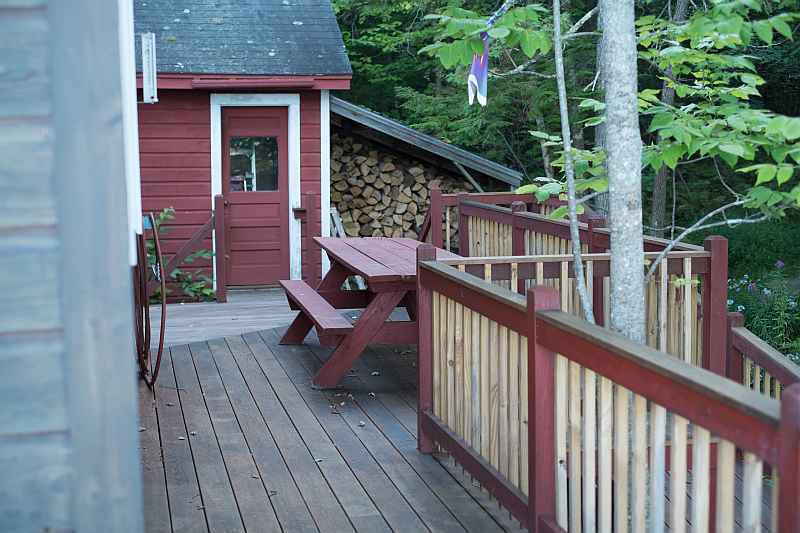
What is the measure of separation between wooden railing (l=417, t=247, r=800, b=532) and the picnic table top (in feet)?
2.56

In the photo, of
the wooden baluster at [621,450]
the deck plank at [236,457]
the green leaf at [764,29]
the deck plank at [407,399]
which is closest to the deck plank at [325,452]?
the deck plank at [236,457]

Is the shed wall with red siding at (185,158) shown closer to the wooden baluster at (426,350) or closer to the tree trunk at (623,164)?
the wooden baluster at (426,350)

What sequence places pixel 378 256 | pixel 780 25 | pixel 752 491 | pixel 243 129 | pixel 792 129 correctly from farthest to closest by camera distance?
pixel 243 129 < pixel 378 256 < pixel 780 25 < pixel 792 129 < pixel 752 491

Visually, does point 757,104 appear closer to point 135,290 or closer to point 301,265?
point 301,265

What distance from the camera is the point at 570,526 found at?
3.42 m

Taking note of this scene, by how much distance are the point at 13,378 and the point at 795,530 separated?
1.62 metres

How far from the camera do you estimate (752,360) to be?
523 centimetres

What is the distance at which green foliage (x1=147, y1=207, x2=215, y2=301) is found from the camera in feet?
33.9

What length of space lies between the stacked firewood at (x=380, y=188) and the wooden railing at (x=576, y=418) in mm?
7267

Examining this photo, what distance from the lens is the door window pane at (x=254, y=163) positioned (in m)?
10.9

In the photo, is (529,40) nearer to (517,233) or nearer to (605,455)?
(605,455)

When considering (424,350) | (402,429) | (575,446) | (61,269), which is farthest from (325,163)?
(61,269)

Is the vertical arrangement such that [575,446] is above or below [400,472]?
above

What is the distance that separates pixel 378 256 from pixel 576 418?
3.64 m
